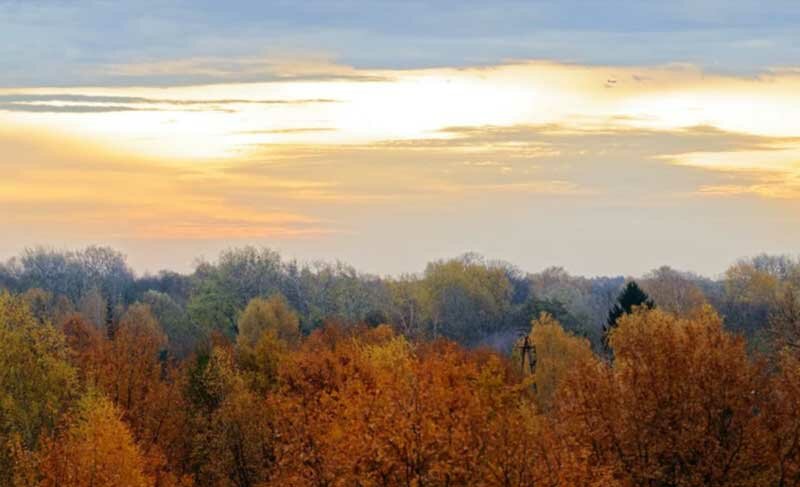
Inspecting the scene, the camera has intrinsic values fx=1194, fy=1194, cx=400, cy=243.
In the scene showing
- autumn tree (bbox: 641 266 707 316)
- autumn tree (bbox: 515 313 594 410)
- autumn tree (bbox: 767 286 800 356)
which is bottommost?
autumn tree (bbox: 641 266 707 316)

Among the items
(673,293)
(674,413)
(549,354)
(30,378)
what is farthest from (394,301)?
(674,413)

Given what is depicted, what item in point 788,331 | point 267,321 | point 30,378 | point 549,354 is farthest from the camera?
point 267,321

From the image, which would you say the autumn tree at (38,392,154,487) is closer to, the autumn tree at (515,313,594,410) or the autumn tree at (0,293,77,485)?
the autumn tree at (0,293,77,485)

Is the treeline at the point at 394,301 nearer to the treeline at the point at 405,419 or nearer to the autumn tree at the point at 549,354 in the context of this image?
the autumn tree at the point at 549,354

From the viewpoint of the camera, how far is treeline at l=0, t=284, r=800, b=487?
39.9 metres

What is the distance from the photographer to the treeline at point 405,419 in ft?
131

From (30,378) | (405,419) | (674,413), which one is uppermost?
(405,419)

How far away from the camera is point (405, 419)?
40000 mm

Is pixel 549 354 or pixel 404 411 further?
pixel 549 354

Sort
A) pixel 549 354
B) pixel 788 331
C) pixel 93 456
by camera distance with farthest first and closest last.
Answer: pixel 549 354 → pixel 788 331 → pixel 93 456

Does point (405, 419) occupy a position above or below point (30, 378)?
above

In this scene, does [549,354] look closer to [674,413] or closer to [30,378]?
[30,378]

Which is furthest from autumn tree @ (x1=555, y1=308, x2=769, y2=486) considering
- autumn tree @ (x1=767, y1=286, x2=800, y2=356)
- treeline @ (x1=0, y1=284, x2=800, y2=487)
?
autumn tree @ (x1=767, y1=286, x2=800, y2=356)

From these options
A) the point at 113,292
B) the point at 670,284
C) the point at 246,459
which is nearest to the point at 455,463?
the point at 246,459
